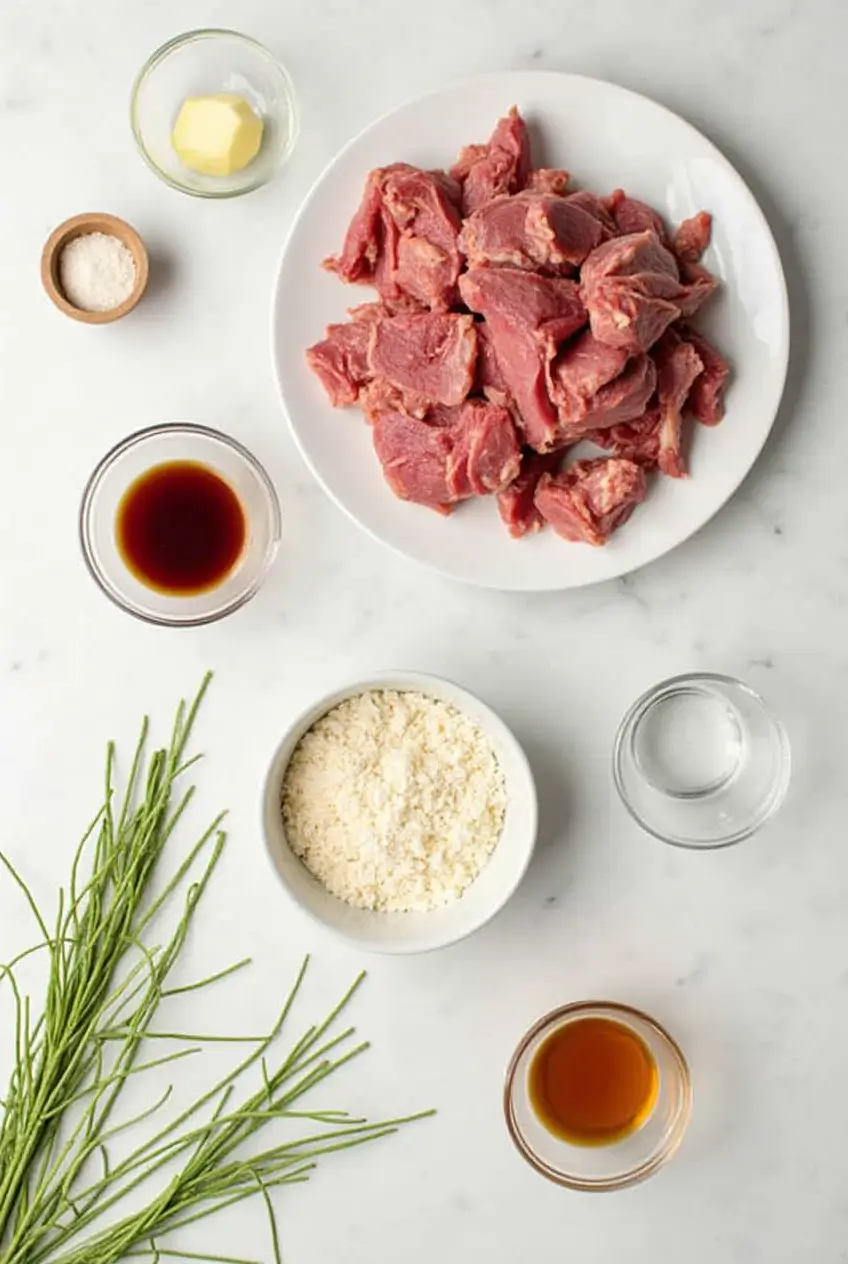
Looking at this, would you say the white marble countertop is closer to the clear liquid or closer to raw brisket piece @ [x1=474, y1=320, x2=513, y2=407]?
the clear liquid

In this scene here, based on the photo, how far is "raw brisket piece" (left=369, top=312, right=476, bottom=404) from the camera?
2059 millimetres

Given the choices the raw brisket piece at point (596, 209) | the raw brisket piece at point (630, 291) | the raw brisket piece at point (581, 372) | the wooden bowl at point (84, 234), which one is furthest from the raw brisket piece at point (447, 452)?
the wooden bowl at point (84, 234)

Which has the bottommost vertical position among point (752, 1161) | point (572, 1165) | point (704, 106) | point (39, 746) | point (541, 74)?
point (752, 1161)

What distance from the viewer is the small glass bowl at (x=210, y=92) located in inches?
85.6

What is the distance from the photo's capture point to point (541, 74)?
2.07 metres

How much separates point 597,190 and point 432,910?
1.20 metres

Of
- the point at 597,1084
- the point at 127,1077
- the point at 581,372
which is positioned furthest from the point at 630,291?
the point at 127,1077

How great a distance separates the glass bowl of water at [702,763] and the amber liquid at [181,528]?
732mm

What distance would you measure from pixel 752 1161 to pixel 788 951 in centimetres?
36

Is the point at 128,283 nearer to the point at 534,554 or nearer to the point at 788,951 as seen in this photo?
the point at 534,554

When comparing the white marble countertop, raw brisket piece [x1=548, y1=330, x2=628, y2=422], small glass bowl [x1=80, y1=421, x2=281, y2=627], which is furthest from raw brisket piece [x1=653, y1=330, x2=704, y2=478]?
small glass bowl [x1=80, y1=421, x2=281, y2=627]

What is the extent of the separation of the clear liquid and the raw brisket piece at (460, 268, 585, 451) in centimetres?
51

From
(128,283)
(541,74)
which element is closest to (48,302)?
(128,283)

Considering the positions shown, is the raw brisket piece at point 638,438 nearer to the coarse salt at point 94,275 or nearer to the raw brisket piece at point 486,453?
the raw brisket piece at point 486,453
